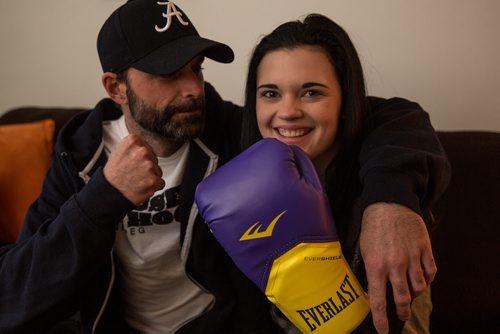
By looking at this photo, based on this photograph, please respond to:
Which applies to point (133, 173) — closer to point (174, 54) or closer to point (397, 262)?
point (174, 54)

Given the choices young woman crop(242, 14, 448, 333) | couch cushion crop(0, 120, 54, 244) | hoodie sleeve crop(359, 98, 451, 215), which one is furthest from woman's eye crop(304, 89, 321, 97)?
couch cushion crop(0, 120, 54, 244)

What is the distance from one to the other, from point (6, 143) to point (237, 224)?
103 centimetres

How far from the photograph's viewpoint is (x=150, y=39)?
90cm

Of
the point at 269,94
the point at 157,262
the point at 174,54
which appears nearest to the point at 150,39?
the point at 174,54

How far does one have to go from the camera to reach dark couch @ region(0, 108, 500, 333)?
1048 millimetres

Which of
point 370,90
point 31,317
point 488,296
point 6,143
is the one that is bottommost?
point 488,296

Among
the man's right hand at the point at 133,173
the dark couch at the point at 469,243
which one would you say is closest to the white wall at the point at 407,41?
the dark couch at the point at 469,243

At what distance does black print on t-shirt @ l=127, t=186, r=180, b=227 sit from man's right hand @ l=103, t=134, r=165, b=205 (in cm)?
22

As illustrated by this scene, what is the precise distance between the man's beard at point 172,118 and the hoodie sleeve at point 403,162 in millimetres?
375

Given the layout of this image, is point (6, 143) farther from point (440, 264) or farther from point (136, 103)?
point (440, 264)

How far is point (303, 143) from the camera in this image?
85 cm

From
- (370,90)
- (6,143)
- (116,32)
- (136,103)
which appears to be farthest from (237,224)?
(6,143)

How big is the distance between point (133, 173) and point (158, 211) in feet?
0.83

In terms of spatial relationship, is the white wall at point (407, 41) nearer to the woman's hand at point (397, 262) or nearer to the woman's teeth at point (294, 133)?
the woman's teeth at point (294, 133)
